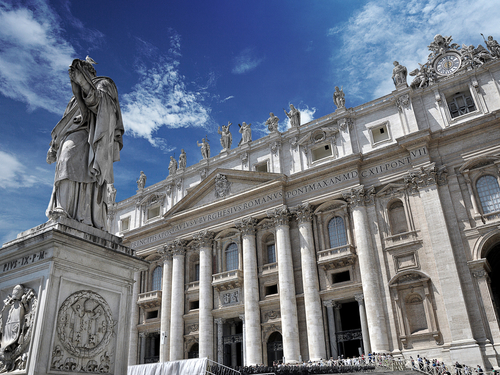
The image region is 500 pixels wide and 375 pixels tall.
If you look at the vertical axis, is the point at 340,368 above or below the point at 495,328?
below

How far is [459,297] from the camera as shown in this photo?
24.5 meters

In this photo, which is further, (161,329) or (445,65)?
(161,329)

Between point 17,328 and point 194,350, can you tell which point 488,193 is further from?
point 17,328

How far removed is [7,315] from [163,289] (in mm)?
31034

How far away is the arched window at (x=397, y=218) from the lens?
28620 millimetres

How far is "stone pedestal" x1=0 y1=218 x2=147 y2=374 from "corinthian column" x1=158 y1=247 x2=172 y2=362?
91.9 ft

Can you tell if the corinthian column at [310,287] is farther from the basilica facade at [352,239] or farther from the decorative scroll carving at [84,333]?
the decorative scroll carving at [84,333]

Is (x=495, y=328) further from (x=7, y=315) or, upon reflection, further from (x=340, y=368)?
(x=7, y=315)

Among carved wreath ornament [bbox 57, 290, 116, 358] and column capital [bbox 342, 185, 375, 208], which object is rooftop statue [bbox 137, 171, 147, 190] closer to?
column capital [bbox 342, 185, 375, 208]

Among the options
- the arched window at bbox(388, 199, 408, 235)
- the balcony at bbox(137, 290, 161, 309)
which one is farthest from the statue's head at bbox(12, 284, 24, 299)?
the balcony at bbox(137, 290, 161, 309)

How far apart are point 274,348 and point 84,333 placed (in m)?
25.5

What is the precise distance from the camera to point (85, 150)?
7926mm

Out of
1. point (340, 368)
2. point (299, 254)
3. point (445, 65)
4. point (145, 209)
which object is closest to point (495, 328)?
point (340, 368)

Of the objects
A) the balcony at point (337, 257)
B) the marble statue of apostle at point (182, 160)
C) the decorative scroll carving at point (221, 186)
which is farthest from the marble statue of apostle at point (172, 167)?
the balcony at point (337, 257)
